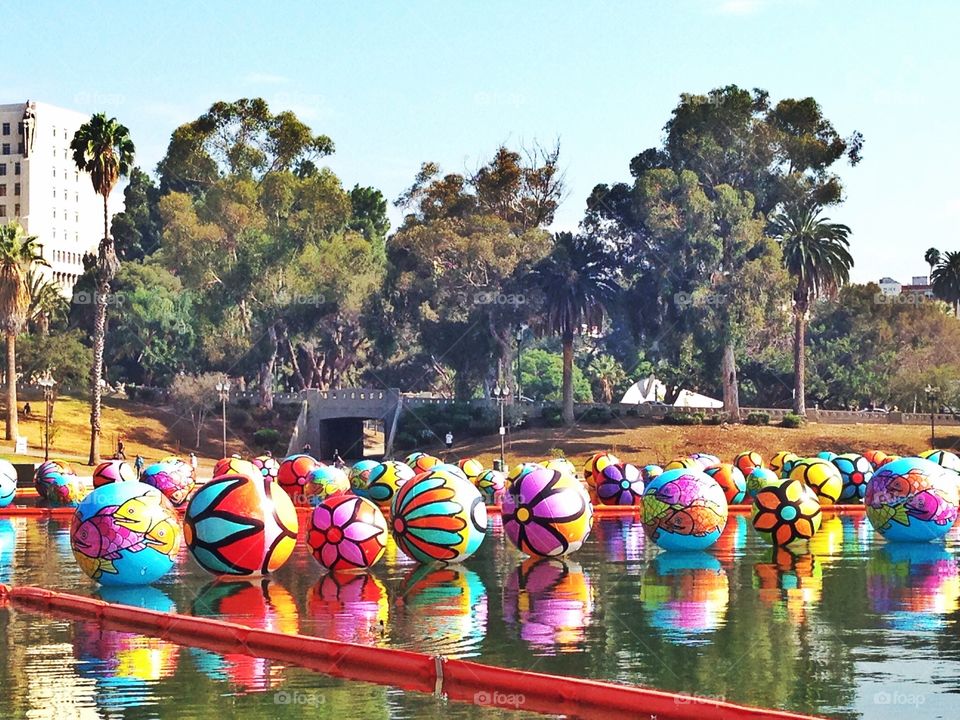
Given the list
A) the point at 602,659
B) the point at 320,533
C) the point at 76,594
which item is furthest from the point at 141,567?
the point at 602,659

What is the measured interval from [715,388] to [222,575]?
86.0 metres

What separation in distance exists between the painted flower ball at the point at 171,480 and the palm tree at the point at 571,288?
48.8m

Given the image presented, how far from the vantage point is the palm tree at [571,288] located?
97.6 meters

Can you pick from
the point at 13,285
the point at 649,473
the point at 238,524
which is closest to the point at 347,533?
the point at 238,524

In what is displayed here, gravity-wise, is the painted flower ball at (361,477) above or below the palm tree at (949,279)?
below

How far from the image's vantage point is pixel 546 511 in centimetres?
3234

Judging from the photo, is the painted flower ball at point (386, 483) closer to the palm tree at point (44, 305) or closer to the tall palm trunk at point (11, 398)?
the tall palm trunk at point (11, 398)

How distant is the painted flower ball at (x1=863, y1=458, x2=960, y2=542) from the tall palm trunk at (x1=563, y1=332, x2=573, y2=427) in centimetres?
5921

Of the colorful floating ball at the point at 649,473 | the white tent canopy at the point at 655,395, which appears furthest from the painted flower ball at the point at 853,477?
the white tent canopy at the point at 655,395

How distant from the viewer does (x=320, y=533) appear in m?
31.3

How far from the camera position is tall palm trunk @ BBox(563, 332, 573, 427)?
9756cm

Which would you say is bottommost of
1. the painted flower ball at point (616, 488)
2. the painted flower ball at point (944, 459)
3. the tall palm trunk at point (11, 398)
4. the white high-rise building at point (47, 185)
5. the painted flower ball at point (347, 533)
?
the painted flower ball at point (347, 533)

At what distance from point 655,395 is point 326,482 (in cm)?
7100

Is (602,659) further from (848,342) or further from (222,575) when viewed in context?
(848,342)
